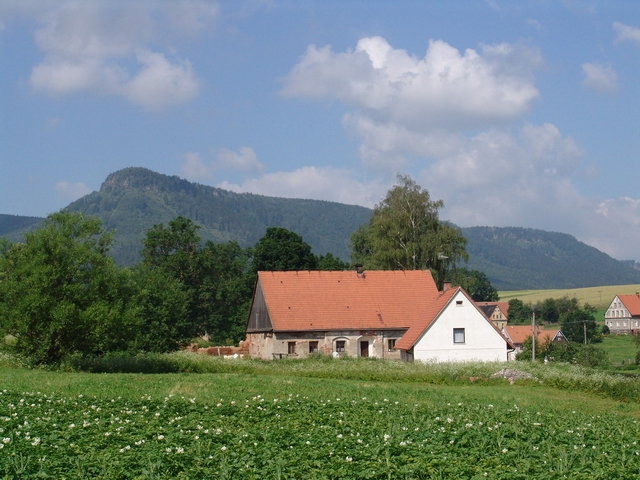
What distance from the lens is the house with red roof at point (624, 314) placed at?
136750 millimetres

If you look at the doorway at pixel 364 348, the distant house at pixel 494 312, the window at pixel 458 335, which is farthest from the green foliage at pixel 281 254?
the distant house at pixel 494 312

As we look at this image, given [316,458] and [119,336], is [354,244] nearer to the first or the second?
[119,336]

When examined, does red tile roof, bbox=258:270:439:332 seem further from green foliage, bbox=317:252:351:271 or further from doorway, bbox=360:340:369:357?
green foliage, bbox=317:252:351:271

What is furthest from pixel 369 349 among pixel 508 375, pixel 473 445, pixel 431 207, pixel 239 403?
pixel 473 445

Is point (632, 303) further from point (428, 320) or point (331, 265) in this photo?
point (428, 320)

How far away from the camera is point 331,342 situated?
155ft

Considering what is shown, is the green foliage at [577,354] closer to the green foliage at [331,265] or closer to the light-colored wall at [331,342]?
the light-colored wall at [331,342]

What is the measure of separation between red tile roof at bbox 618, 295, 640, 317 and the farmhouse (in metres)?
100

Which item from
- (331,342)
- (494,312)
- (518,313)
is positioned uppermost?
(494,312)

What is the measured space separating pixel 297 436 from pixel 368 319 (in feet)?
117

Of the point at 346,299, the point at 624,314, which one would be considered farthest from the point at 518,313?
the point at 346,299

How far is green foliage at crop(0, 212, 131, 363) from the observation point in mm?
32438

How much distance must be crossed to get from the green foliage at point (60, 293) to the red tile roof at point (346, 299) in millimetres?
14596

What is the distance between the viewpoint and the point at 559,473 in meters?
10.1
